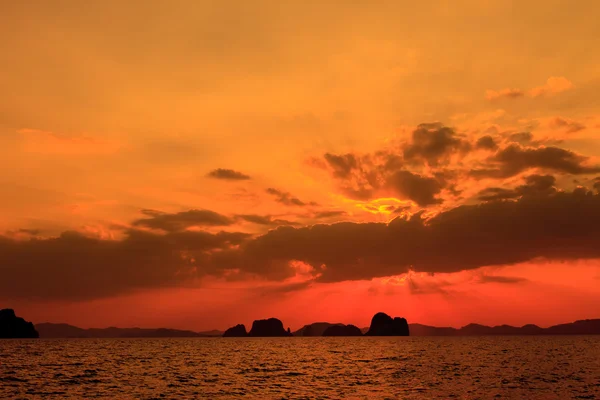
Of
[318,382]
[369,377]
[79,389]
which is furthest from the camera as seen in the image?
[369,377]

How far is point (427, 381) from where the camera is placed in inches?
2840

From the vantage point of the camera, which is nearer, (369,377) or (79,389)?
(79,389)

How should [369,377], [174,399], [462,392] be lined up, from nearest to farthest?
[174,399] → [462,392] → [369,377]

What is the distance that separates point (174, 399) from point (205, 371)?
123 feet

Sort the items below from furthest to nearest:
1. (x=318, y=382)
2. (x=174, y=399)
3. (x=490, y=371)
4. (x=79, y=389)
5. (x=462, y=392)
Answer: (x=490, y=371), (x=318, y=382), (x=79, y=389), (x=462, y=392), (x=174, y=399)

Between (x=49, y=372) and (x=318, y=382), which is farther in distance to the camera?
(x=49, y=372)

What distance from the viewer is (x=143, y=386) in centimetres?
6812

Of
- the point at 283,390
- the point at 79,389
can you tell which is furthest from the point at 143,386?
the point at 283,390

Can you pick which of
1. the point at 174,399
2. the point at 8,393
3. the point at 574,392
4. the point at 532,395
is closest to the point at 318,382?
the point at 174,399

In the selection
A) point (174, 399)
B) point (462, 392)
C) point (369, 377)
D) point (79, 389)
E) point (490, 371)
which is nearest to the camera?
→ point (174, 399)

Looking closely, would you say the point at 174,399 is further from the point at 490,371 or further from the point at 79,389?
the point at 490,371

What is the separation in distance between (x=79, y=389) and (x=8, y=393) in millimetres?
8010

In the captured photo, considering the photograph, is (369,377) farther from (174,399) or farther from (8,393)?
(8,393)

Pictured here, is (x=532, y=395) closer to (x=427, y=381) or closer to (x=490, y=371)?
(x=427, y=381)
